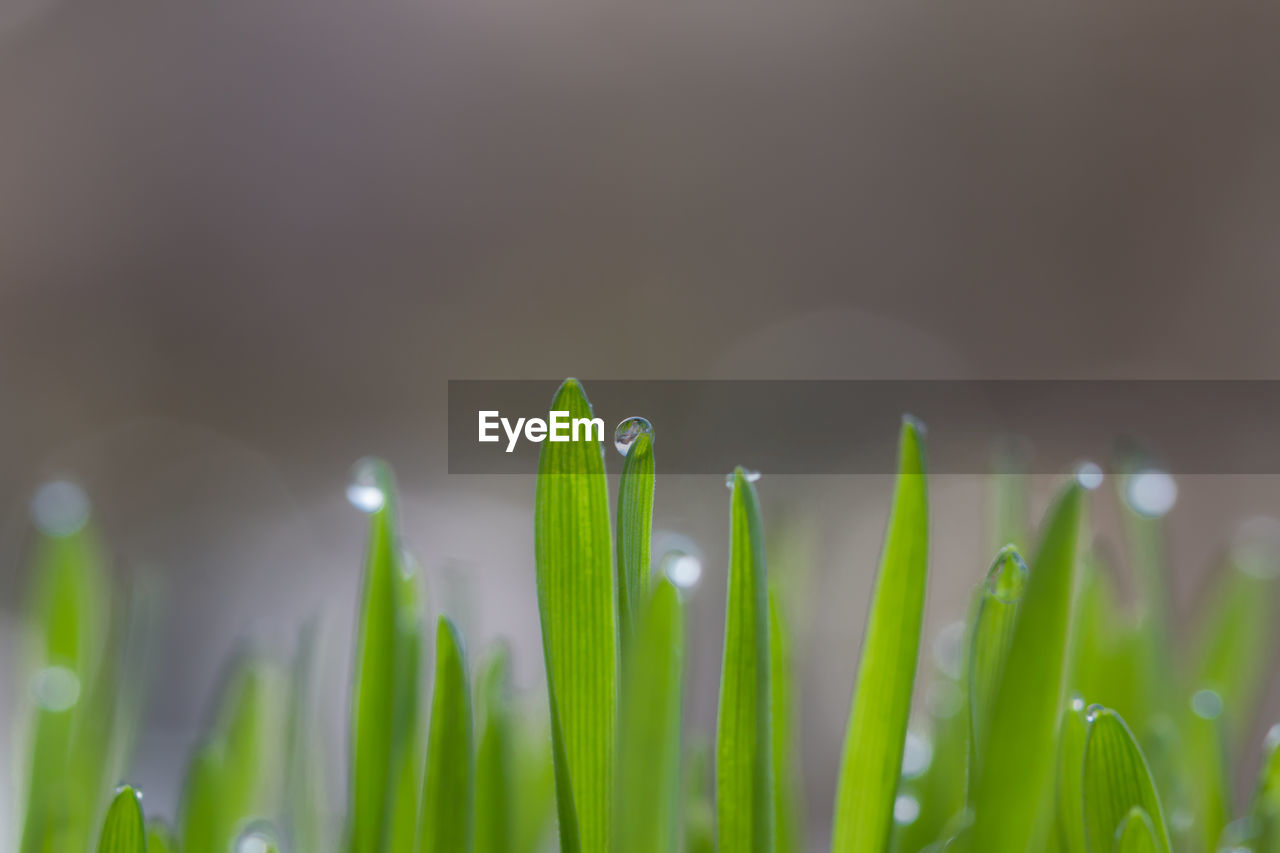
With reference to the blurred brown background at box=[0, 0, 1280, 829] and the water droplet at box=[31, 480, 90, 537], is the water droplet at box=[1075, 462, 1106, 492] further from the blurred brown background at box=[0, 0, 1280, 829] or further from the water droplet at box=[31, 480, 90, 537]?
the blurred brown background at box=[0, 0, 1280, 829]

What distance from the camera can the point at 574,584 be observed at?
0.47ft

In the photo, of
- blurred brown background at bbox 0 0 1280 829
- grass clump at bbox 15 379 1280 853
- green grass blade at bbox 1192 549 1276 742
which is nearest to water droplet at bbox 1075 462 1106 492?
grass clump at bbox 15 379 1280 853

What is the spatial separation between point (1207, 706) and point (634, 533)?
154 millimetres

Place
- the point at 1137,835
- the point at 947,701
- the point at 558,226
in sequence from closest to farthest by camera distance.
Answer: the point at 1137,835 < the point at 947,701 < the point at 558,226

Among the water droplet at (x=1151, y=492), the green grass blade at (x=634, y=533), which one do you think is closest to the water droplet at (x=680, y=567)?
the green grass blade at (x=634, y=533)

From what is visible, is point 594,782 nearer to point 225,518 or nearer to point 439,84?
point 225,518

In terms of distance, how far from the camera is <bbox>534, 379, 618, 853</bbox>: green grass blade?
5.6 inches

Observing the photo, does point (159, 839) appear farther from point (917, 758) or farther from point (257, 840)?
point (917, 758)

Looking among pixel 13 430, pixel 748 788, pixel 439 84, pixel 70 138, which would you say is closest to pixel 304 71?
pixel 439 84

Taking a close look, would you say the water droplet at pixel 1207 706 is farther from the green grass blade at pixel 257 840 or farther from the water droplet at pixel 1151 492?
the green grass blade at pixel 257 840

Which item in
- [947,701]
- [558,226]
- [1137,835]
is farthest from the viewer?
[558,226]

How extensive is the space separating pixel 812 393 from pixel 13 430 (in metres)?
1.19

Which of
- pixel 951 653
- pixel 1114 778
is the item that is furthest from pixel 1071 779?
pixel 951 653

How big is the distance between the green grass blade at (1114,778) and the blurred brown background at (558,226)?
3.50 ft
